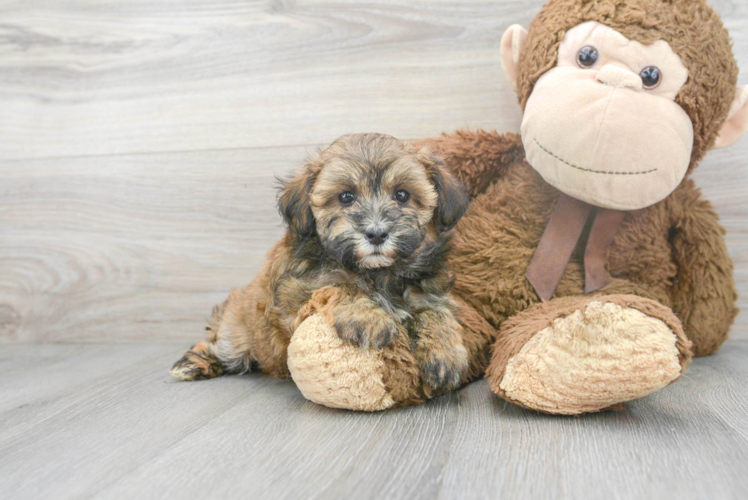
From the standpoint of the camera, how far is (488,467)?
1118 millimetres

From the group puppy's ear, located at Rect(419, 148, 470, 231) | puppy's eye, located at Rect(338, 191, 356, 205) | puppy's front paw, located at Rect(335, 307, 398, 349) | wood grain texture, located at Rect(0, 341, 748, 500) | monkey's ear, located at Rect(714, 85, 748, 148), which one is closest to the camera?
wood grain texture, located at Rect(0, 341, 748, 500)

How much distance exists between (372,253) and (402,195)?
221 millimetres

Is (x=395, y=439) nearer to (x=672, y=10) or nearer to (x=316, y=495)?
(x=316, y=495)

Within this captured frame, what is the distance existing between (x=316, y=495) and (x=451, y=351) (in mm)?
595

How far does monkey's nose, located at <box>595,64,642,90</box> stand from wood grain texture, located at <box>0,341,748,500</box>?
0.88m

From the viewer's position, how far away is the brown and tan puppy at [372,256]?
1437 millimetres

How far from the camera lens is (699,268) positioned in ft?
6.28

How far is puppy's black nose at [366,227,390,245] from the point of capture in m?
1.40

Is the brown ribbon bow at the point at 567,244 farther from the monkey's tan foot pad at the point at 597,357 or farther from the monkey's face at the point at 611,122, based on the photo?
the monkey's tan foot pad at the point at 597,357

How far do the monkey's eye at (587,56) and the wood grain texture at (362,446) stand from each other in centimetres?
98

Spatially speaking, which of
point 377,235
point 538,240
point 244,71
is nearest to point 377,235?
point 377,235

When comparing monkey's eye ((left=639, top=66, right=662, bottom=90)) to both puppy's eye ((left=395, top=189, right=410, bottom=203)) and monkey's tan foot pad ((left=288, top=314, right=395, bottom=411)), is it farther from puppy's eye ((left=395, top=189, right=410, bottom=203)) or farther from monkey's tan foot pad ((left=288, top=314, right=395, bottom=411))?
monkey's tan foot pad ((left=288, top=314, right=395, bottom=411))

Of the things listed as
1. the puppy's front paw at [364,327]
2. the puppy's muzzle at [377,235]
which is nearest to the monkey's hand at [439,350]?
the puppy's front paw at [364,327]

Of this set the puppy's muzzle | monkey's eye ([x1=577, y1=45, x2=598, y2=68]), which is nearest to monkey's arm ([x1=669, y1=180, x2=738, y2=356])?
monkey's eye ([x1=577, y1=45, x2=598, y2=68])
